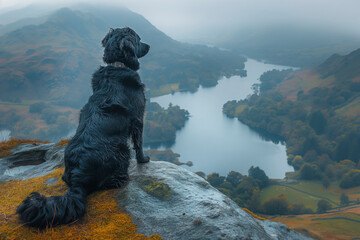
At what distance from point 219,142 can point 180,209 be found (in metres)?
63.7

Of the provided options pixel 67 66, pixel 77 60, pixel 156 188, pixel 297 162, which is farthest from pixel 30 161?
pixel 77 60

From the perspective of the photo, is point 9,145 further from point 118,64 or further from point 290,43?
point 290,43

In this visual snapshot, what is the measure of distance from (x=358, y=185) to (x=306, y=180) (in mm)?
7585

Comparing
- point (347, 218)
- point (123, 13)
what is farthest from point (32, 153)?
point (123, 13)

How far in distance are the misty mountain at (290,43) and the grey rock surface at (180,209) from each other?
9989 cm

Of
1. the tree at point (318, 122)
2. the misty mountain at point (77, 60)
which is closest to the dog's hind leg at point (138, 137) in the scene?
the misty mountain at point (77, 60)

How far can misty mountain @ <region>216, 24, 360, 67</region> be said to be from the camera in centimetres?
9734

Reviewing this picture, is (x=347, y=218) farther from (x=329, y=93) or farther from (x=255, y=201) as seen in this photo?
(x=329, y=93)

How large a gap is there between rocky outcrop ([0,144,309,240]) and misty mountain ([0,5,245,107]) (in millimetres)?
38878

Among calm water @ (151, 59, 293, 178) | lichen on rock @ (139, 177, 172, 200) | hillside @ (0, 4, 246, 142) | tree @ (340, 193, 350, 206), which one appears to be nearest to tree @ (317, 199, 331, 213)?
tree @ (340, 193, 350, 206)

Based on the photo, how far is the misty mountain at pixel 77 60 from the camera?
7081cm

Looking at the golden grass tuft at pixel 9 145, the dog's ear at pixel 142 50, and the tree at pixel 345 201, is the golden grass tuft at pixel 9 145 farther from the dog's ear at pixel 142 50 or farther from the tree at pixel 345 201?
the tree at pixel 345 201

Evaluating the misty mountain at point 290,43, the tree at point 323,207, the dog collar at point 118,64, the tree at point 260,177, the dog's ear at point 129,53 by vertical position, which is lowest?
the tree at point 260,177

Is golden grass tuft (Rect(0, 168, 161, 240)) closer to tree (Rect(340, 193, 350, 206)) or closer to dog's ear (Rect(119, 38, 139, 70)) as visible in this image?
dog's ear (Rect(119, 38, 139, 70))
